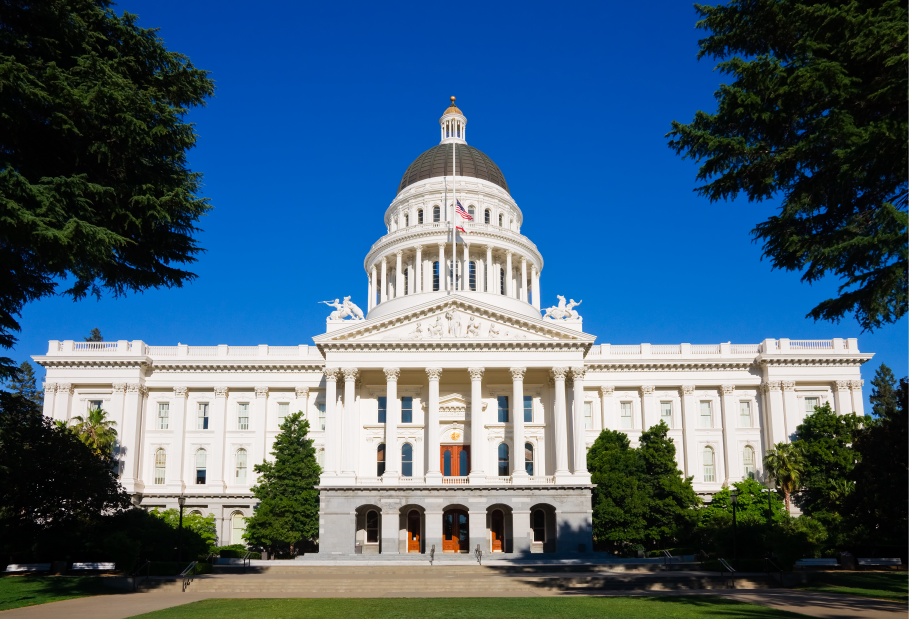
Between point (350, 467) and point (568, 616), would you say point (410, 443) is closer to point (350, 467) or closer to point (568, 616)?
point (350, 467)

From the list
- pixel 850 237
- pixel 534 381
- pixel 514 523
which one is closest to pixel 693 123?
pixel 850 237

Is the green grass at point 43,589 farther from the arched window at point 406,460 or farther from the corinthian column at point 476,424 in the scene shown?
the arched window at point 406,460

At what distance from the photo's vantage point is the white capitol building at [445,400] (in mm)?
53156

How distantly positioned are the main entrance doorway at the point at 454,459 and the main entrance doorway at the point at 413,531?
11.8ft

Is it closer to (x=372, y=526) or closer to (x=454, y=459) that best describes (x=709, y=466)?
(x=454, y=459)

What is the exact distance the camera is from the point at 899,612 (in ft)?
73.6

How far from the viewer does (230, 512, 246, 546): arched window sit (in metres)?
63.1

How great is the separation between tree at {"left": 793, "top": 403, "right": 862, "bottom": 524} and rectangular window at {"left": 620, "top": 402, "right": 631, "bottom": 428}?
12256 mm

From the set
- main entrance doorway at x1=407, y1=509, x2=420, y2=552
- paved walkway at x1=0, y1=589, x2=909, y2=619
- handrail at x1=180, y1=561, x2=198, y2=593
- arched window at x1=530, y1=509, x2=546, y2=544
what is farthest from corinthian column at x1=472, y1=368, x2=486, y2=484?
paved walkway at x1=0, y1=589, x2=909, y2=619

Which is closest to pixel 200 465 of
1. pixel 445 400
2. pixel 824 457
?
pixel 445 400

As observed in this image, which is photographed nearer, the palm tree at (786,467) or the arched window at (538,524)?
the palm tree at (786,467)

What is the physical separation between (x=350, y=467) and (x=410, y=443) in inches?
256

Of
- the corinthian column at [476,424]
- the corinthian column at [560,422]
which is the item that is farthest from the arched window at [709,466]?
the corinthian column at [476,424]

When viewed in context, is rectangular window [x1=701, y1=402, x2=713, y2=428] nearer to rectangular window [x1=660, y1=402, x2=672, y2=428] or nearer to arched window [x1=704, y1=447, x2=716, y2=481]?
arched window [x1=704, y1=447, x2=716, y2=481]
